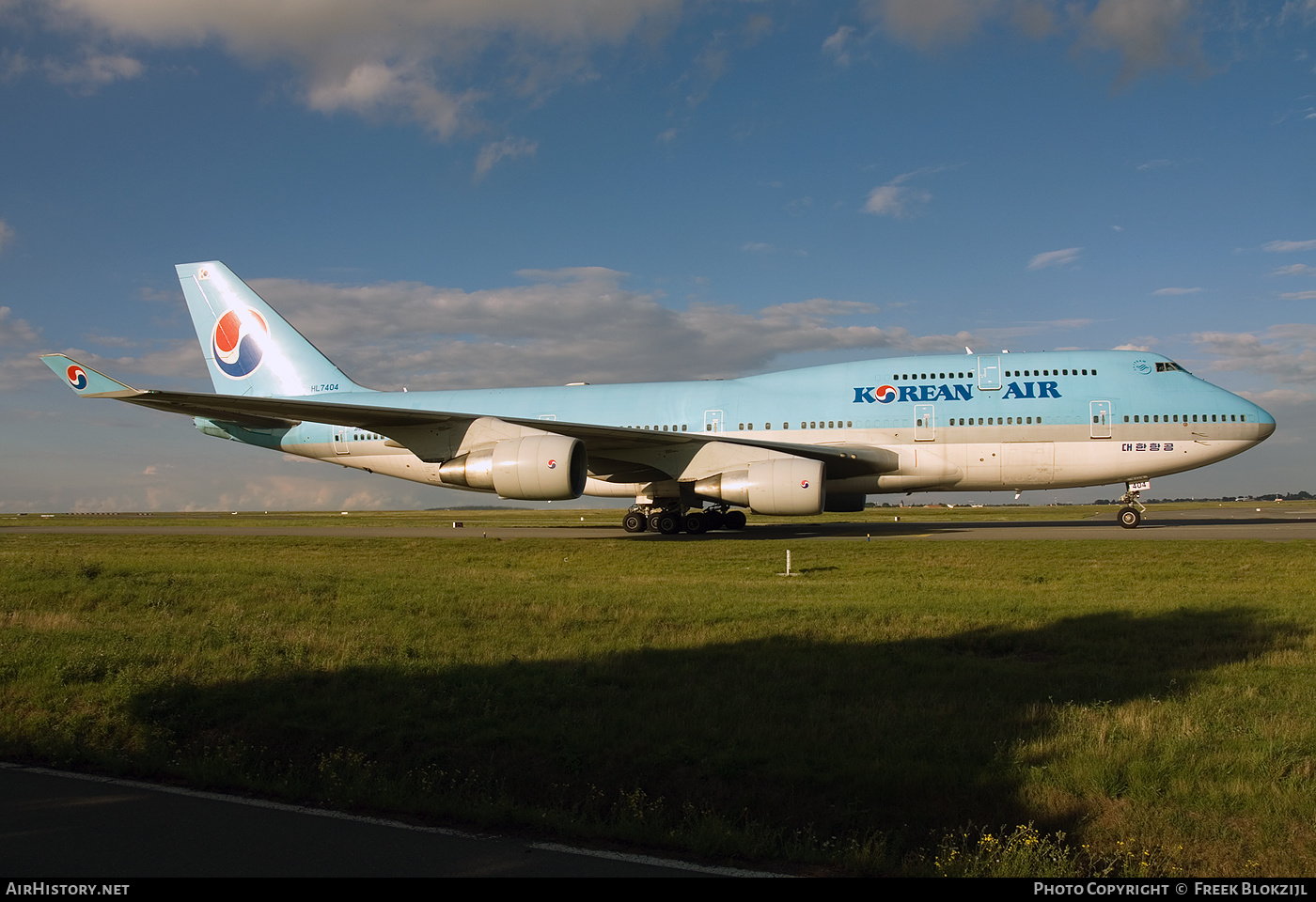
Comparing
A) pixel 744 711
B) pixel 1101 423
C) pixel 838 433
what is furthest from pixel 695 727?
pixel 1101 423

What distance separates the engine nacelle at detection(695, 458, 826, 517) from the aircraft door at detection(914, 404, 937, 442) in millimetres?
4205

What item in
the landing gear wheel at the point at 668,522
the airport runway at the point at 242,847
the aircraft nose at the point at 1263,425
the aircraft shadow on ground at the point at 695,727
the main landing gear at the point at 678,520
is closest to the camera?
the airport runway at the point at 242,847

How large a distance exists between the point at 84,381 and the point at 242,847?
63.4 feet

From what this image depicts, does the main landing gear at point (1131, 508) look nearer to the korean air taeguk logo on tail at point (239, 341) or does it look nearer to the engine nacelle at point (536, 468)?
the engine nacelle at point (536, 468)

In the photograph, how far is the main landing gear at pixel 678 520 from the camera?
25.1 metres

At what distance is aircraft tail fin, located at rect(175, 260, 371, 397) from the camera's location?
2995cm

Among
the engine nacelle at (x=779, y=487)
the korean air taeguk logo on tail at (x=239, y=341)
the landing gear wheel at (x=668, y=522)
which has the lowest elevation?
the landing gear wheel at (x=668, y=522)

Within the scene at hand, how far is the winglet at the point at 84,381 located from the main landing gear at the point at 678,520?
1412 centimetres

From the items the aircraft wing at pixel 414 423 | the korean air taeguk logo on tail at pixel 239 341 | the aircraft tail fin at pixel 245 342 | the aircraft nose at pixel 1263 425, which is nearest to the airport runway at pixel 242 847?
the aircraft wing at pixel 414 423

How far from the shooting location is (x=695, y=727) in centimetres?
589

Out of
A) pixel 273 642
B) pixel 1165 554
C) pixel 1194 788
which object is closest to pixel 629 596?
pixel 273 642

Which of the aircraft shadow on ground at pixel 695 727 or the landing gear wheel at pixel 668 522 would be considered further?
the landing gear wheel at pixel 668 522

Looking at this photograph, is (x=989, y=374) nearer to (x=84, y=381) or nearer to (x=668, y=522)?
(x=668, y=522)

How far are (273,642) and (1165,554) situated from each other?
1662 centimetres
